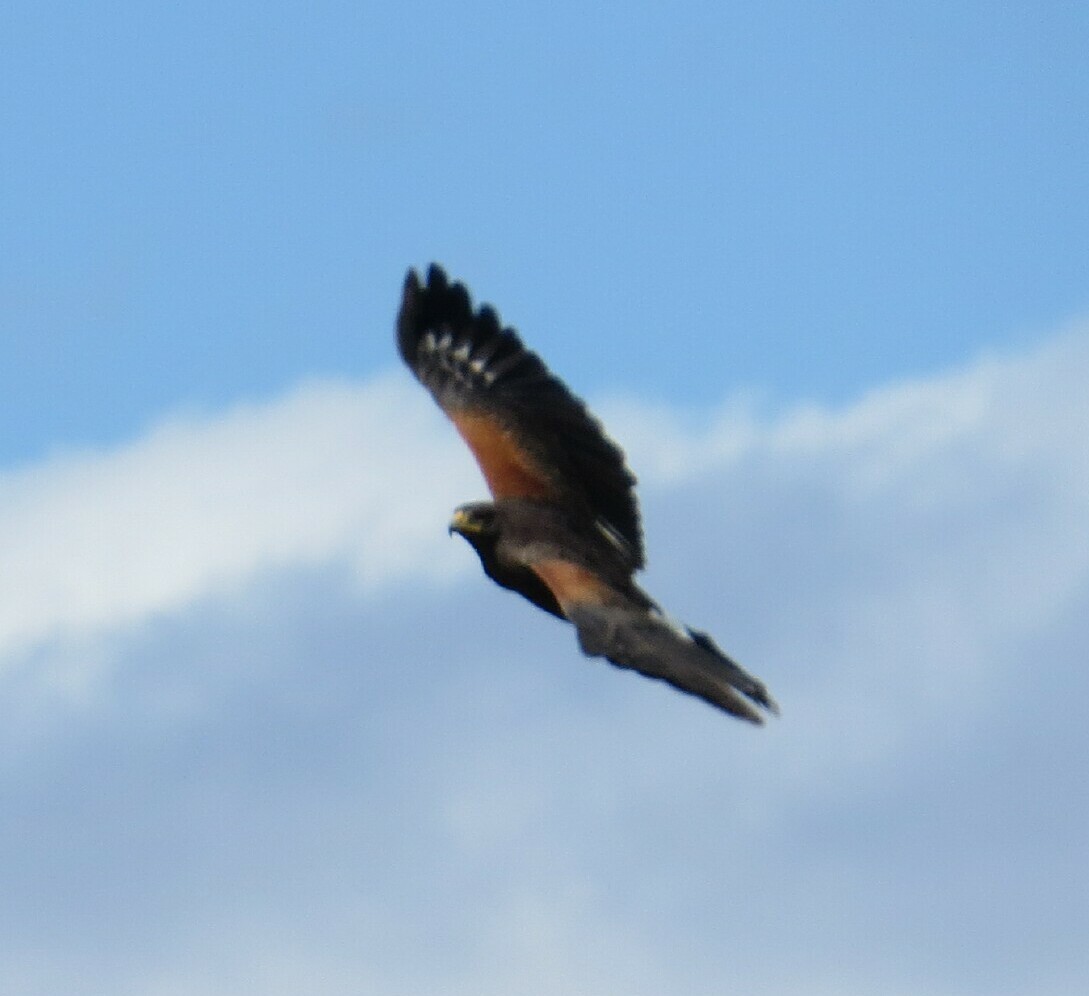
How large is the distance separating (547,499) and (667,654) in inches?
153

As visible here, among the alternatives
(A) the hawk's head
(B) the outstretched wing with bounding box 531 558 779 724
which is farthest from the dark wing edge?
(A) the hawk's head

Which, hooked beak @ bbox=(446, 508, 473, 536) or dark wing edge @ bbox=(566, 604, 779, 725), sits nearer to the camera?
dark wing edge @ bbox=(566, 604, 779, 725)

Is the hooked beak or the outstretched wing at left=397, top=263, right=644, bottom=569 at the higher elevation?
the outstretched wing at left=397, top=263, right=644, bottom=569

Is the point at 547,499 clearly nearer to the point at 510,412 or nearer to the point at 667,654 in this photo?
the point at 510,412

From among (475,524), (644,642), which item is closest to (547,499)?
(475,524)

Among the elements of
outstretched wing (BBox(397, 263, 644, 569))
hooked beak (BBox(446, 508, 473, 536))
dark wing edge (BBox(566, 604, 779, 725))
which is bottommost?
dark wing edge (BBox(566, 604, 779, 725))

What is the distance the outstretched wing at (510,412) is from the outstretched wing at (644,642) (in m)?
1.39

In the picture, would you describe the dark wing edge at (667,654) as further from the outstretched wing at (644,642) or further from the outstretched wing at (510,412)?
the outstretched wing at (510,412)

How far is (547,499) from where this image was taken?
22.6 meters

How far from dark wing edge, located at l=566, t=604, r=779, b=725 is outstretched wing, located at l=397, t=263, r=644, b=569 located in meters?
2.11

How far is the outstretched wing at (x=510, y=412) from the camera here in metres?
22.7

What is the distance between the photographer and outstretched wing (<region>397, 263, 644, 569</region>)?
895 inches

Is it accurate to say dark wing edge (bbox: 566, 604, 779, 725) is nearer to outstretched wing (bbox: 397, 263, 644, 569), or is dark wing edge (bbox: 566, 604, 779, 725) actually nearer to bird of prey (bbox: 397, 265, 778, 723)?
bird of prey (bbox: 397, 265, 778, 723)

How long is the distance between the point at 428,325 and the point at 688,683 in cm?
713
